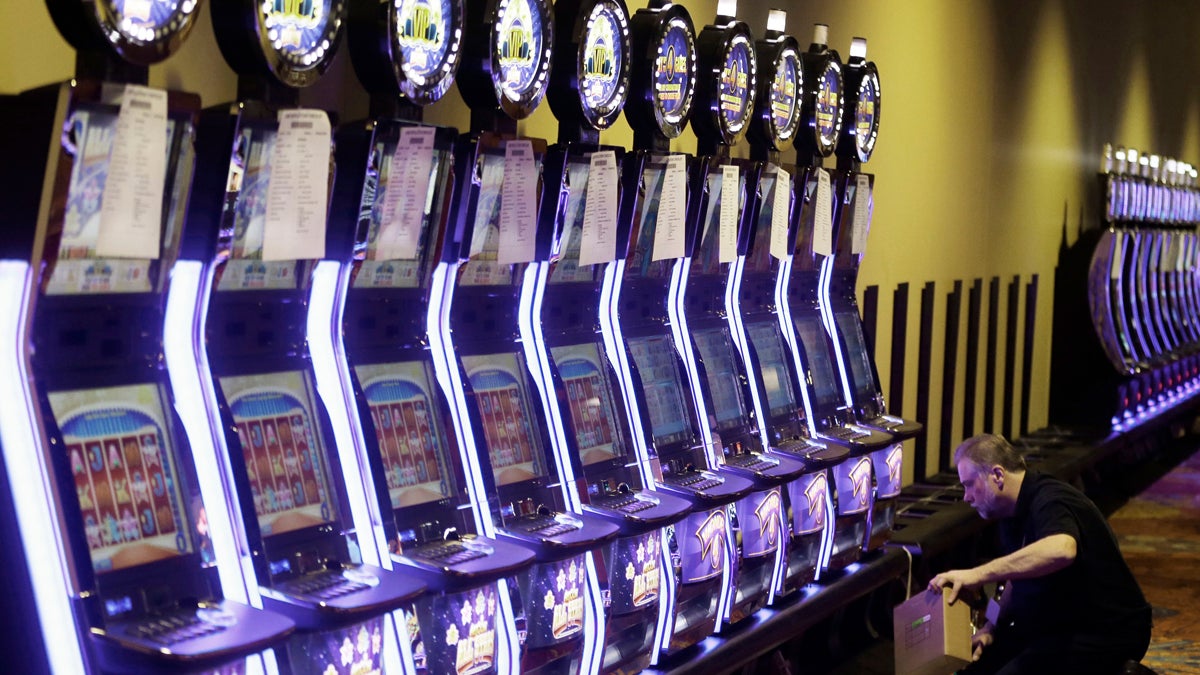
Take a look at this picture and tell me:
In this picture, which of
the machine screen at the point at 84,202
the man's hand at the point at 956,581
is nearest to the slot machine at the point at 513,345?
the machine screen at the point at 84,202

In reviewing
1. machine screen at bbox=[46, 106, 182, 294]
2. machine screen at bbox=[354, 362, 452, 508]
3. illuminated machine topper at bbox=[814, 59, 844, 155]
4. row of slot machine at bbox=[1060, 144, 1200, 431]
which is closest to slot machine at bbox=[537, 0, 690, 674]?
machine screen at bbox=[354, 362, 452, 508]

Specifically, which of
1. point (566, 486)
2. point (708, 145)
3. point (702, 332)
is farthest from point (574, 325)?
point (708, 145)

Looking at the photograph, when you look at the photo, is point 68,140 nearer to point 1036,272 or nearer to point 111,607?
point 111,607

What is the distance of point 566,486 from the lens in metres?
3.29

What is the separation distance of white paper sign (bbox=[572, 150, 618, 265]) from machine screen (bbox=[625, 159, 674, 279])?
166mm

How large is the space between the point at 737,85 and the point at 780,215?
1.56 ft

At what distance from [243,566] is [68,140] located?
2.51ft

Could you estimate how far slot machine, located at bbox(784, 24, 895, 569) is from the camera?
4.73 m

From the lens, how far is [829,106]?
4988 mm

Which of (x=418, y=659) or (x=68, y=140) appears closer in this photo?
(x=68, y=140)

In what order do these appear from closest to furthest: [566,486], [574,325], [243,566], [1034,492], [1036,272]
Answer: [243,566] → [566,486] → [574,325] → [1034,492] → [1036,272]

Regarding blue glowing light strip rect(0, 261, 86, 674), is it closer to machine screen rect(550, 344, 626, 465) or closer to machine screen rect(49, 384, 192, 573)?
machine screen rect(49, 384, 192, 573)

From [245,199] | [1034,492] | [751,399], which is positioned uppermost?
[245,199]

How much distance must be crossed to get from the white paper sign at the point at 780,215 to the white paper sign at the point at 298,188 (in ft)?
7.18
